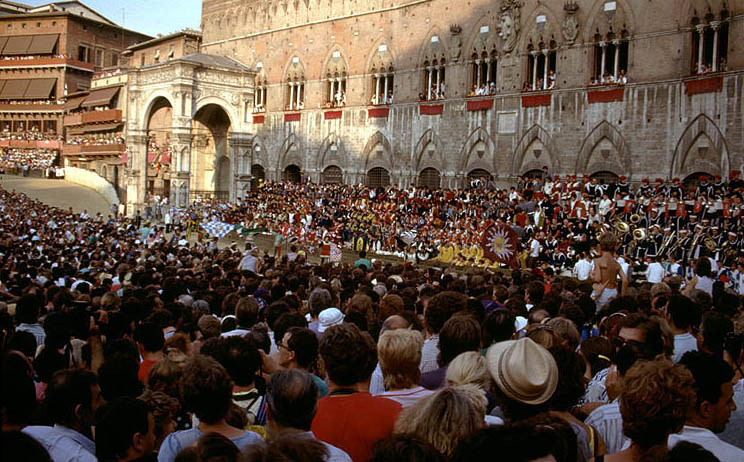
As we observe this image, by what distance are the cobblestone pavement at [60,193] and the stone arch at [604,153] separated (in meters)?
34.5

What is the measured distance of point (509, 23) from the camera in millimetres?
33469

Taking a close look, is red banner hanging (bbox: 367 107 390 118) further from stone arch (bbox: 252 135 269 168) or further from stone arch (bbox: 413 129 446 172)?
stone arch (bbox: 252 135 269 168)

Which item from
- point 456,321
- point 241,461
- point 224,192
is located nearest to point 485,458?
point 241,461

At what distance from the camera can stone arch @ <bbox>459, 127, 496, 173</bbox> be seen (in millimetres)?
34844

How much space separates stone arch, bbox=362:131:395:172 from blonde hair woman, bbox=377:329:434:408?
35.9 metres

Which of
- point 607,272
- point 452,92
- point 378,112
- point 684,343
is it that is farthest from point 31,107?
point 684,343

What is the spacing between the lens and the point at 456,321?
5.40 meters

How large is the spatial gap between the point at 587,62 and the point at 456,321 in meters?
28.5

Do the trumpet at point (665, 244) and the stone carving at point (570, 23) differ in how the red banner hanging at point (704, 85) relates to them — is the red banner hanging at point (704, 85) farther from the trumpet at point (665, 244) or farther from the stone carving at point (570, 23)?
the trumpet at point (665, 244)

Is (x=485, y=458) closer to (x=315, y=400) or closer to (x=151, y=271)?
(x=315, y=400)

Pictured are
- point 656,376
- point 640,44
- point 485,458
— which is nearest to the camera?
point 485,458

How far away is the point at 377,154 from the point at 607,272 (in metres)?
31.7

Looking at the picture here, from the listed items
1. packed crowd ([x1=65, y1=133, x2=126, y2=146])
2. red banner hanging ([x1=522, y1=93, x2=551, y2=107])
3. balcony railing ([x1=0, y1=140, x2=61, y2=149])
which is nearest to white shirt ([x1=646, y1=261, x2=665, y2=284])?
red banner hanging ([x1=522, y1=93, x2=551, y2=107])

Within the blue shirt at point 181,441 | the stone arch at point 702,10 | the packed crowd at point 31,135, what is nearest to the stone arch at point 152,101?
the stone arch at point 702,10
